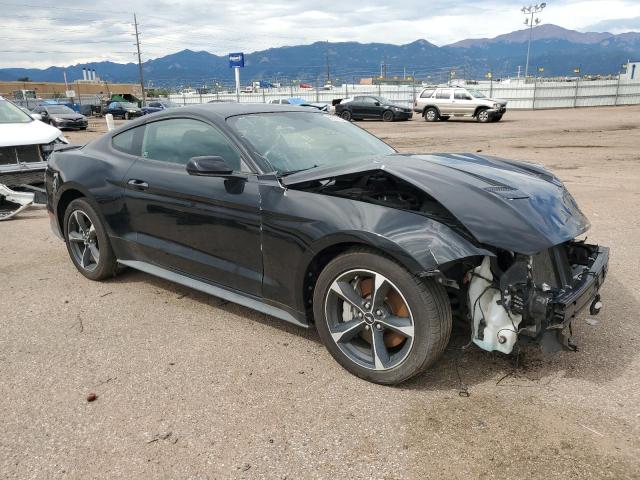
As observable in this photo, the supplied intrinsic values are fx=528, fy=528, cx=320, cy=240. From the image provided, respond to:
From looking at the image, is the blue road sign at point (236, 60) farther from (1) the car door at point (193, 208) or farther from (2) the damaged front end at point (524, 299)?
(2) the damaged front end at point (524, 299)

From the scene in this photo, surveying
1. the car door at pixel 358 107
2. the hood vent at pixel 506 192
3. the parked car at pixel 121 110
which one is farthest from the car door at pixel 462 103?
the hood vent at pixel 506 192

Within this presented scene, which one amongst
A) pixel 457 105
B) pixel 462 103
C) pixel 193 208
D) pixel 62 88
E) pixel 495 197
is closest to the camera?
pixel 495 197

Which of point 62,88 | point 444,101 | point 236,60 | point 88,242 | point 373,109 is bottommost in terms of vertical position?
point 88,242

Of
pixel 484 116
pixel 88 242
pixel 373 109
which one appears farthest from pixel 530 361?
pixel 373 109

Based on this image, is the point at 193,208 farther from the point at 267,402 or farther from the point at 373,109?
the point at 373,109

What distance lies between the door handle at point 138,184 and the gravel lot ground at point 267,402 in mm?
956

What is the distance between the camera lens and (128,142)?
449cm

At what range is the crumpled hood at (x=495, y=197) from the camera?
8.93 ft

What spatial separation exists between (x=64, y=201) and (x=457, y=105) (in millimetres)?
25567

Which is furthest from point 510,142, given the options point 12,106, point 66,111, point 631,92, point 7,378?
point 631,92

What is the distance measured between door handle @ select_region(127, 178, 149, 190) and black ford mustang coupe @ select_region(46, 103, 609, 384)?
1 cm

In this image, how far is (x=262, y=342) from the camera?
11.9ft

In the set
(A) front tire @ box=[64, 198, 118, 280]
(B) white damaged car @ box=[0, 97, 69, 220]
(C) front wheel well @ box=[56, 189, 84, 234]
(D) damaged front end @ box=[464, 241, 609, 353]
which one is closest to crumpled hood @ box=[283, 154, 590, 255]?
(D) damaged front end @ box=[464, 241, 609, 353]

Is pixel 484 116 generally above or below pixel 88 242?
below
